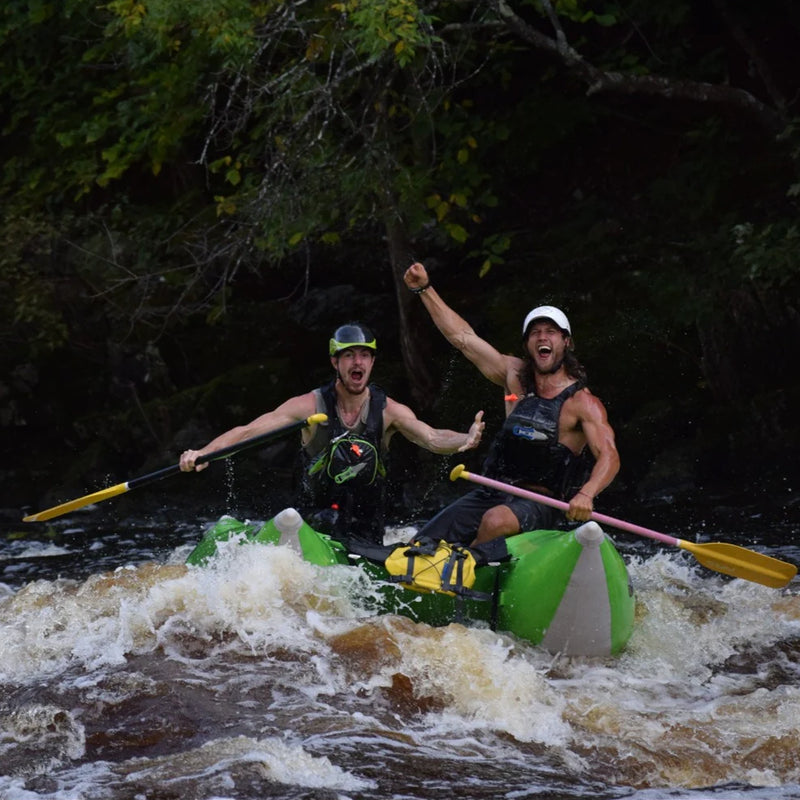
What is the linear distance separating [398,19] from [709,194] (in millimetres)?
3572

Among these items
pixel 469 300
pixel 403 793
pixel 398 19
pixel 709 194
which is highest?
pixel 398 19

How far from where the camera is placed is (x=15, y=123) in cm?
1413

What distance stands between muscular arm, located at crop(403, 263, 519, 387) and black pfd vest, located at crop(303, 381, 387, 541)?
63 cm

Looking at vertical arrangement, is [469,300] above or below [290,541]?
above

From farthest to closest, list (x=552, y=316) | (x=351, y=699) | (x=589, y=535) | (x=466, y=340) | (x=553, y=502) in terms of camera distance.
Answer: (x=466, y=340) < (x=552, y=316) < (x=553, y=502) < (x=589, y=535) < (x=351, y=699)

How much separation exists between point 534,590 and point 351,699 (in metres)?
1.17

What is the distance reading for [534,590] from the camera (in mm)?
6281

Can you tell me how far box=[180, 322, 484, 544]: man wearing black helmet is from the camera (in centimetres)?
696

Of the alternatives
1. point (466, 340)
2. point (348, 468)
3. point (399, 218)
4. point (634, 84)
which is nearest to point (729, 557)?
point (466, 340)

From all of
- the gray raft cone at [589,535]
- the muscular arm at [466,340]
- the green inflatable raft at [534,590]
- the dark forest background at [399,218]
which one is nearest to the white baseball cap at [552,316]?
the muscular arm at [466,340]

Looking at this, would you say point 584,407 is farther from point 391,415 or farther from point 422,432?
point 391,415

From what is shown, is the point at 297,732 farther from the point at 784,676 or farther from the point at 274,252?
the point at 274,252

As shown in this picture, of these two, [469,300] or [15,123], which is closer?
[469,300]

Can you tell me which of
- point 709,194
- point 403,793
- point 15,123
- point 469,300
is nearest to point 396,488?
point 469,300
